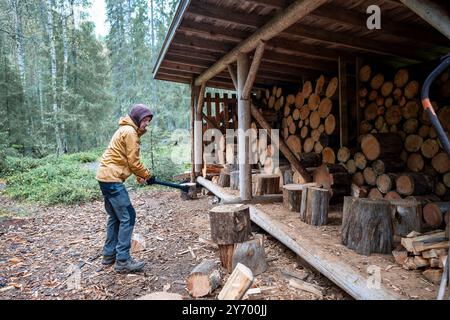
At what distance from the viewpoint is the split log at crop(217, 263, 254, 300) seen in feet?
7.54

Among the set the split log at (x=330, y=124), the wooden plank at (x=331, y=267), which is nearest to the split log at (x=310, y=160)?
the split log at (x=330, y=124)

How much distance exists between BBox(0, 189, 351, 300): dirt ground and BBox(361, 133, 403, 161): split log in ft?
7.04

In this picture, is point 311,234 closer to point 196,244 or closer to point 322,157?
point 196,244

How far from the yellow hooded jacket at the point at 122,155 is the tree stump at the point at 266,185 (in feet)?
7.74

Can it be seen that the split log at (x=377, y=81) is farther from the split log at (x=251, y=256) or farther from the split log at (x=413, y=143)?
the split log at (x=251, y=256)

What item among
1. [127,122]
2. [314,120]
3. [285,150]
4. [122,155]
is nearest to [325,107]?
[314,120]

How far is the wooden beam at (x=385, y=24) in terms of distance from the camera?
11.0ft

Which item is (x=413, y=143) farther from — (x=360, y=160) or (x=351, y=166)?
(x=351, y=166)

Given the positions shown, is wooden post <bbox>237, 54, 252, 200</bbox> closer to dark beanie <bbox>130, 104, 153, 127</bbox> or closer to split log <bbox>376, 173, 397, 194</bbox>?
dark beanie <bbox>130, 104, 153, 127</bbox>

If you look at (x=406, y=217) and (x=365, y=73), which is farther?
(x=365, y=73)

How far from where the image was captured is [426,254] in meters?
2.31

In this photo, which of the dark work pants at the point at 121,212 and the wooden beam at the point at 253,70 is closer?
the dark work pants at the point at 121,212

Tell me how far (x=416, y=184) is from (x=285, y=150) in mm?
1922

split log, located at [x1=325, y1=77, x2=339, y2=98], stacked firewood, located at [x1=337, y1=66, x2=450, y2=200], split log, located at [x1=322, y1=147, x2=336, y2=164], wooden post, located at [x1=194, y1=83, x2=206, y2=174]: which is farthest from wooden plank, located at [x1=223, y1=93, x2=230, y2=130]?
stacked firewood, located at [x1=337, y1=66, x2=450, y2=200]
